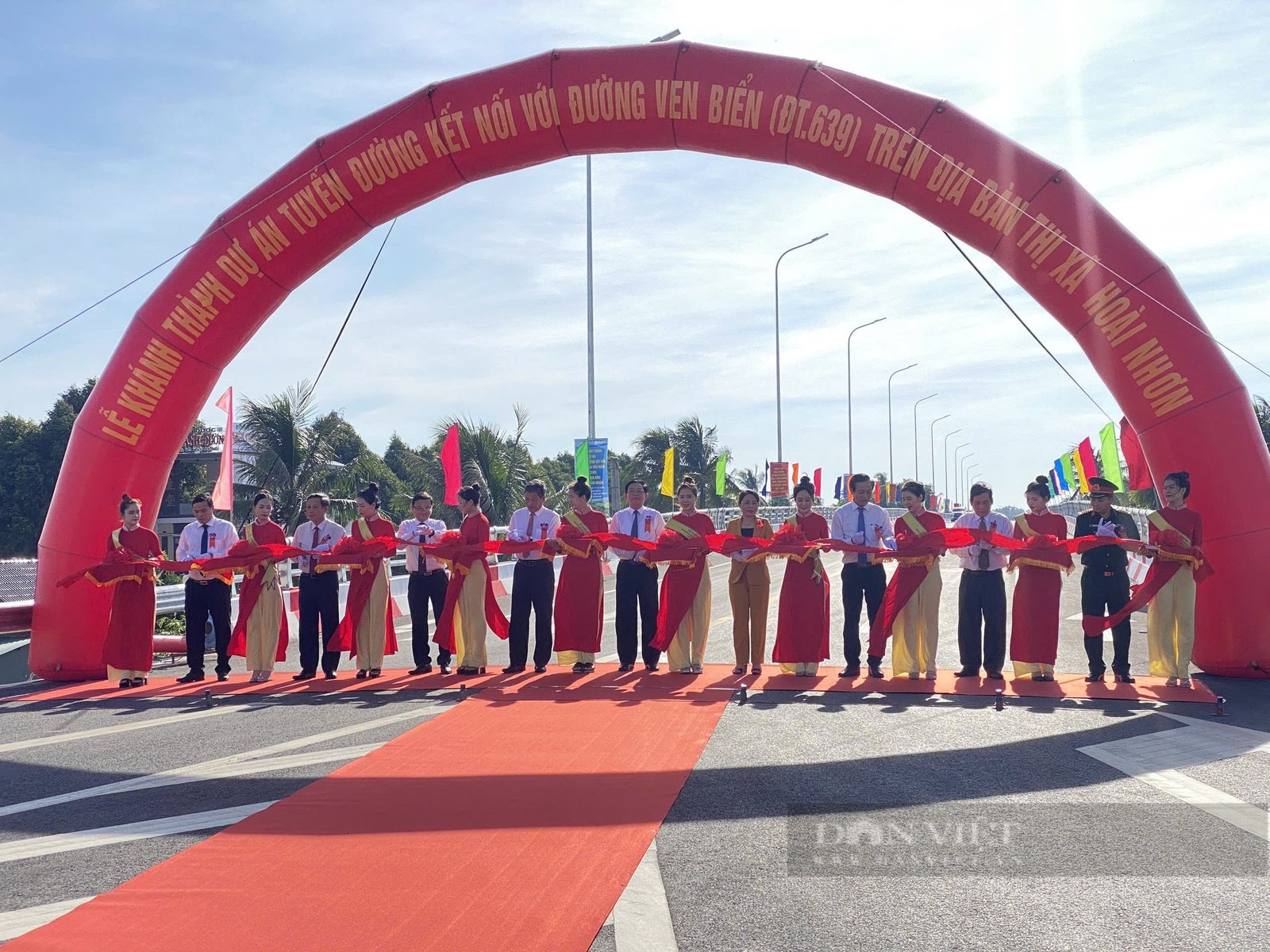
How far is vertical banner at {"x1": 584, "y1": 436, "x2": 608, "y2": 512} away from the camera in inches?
1148

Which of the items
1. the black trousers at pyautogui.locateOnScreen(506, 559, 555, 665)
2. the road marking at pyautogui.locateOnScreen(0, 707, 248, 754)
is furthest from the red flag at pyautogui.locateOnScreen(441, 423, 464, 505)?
the road marking at pyautogui.locateOnScreen(0, 707, 248, 754)

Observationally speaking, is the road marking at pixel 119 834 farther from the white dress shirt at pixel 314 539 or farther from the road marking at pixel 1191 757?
the white dress shirt at pixel 314 539

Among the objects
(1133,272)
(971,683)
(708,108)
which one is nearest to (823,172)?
(708,108)

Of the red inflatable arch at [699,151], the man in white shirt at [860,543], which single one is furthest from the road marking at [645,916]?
the red inflatable arch at [699,151]

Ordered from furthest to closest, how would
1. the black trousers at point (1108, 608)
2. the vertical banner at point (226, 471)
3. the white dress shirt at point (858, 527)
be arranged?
1. the vertical banner at point (226, 471)
2. the white dress shirt at point (858, 527)
3. the black trousers at point (1108, 608)

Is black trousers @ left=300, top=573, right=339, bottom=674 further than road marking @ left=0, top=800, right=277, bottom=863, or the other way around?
black trousers @ left=300, top=573, right=339, bottom=674

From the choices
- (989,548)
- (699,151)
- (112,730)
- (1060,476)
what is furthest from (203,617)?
(1060,476)

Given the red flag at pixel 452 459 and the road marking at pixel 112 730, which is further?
the red flag at pixel 452 459

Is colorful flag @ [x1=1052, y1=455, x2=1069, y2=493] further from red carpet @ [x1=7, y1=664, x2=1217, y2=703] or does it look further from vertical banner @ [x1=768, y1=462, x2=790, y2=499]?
red carpet @ [x1=7, y1=664, x2=1217, y2=703]

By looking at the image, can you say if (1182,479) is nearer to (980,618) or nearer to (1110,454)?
(980,618)

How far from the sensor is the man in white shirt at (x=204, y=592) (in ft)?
36.2

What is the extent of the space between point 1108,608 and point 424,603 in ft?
21.5

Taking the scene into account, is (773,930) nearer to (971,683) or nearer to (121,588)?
(971,683)

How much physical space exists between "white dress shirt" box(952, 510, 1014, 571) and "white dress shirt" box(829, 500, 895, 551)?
678mm
